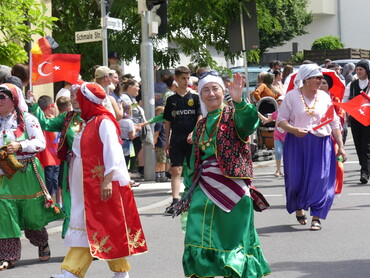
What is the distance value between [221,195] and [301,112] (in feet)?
12.9

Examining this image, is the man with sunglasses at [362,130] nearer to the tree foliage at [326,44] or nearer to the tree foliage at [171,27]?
the tree foliage at [171,27]

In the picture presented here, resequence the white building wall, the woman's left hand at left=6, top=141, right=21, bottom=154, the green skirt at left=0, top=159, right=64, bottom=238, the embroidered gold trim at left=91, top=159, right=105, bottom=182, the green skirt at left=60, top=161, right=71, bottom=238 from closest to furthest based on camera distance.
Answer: the embroidered gold trim at left=91, top=159, right=105, bottom=182 < the woman's left hand at left=6, top=141, right=21, bottom=154 < the green skirt at left=0, top=159, right=64, bottom=238 < the green skirt at left=60, top=161, right=71, bottom=238 < the white building wall

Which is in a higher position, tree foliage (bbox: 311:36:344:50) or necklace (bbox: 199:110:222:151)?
tree foliage (bbox: 311:36:344:50)

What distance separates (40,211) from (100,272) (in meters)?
0.90

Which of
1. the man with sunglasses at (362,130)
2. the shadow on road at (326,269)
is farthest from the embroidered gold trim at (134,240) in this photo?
the man with sunglasses at (362,130)

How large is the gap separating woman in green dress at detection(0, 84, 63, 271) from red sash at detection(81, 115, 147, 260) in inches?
58.7

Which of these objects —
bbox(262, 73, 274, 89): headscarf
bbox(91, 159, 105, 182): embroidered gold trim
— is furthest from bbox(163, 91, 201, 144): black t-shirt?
bbox(262, 73, 274, 89): headscarf

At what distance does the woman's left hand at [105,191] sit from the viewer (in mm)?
7422

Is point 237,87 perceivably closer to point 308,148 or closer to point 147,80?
point 308,148

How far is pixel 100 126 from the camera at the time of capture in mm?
7512

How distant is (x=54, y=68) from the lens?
435 inches

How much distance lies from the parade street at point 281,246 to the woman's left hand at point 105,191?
1.22 metres

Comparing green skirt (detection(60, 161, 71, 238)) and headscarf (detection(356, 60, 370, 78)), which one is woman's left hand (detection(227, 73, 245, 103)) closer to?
green skirt (detection(60, 161, 71, 238))

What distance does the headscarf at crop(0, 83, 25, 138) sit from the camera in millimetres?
8781
